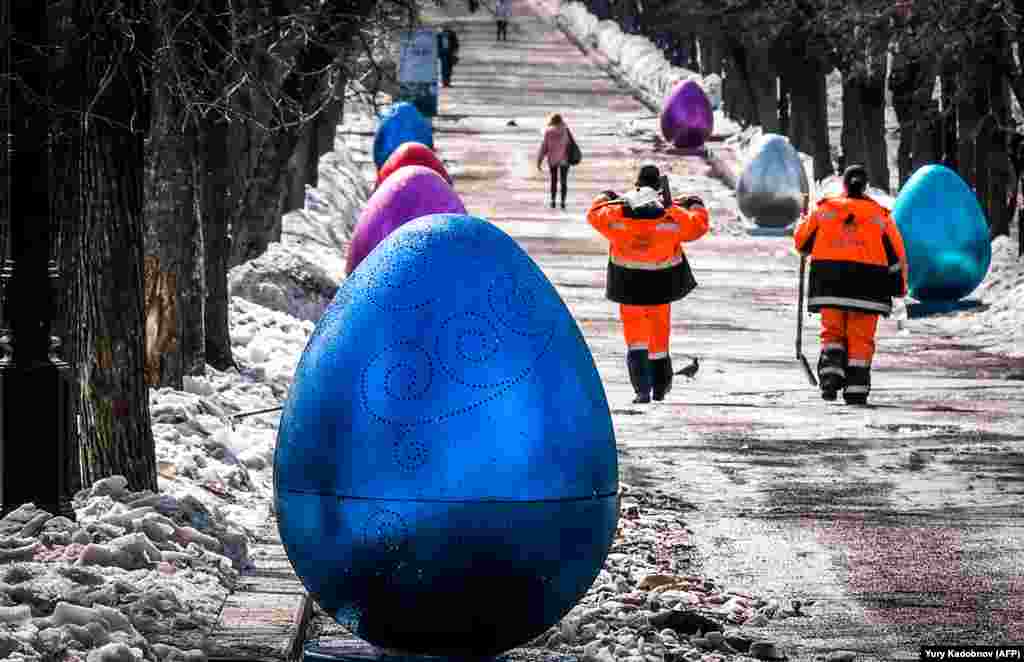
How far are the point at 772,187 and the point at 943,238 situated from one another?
33.1 feet

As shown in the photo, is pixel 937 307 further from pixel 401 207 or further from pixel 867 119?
pixel 867 119

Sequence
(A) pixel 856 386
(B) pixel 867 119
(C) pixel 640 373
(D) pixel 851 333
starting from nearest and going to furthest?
(A) pixel 856 386
(D) pixel 851 333
(C) pixel 640 373
(B) pixel 867 119

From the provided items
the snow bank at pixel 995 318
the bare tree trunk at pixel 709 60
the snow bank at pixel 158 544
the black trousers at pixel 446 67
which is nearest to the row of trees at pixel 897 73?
the snow bank at pixel 995 318

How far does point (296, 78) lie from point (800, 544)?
12.1 m

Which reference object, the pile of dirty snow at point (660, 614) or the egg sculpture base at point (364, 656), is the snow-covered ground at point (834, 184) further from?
the egg sculpture base at point (364, 656)

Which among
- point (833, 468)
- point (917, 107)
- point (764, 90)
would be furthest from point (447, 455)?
point (764, 90)

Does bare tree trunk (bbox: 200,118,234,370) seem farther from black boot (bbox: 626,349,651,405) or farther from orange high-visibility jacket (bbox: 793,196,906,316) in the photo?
orange high-visibility jacket (bbox: 793,196,906,316)

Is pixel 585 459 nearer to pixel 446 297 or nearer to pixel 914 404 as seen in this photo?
pixel 446 297

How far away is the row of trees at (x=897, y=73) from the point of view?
1096 inches

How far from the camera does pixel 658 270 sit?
17.2m

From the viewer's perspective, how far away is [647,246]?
1725 centimetres

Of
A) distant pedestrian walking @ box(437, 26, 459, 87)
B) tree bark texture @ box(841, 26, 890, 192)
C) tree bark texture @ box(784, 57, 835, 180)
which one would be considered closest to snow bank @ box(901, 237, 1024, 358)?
tree bark texture @ box(841, 26, 890, 192)

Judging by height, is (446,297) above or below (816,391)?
above

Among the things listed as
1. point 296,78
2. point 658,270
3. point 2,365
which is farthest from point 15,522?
point 296,78
